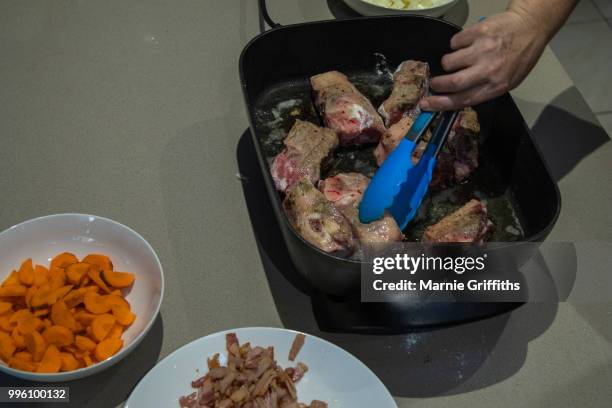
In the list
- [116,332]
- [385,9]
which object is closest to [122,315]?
[116,332]

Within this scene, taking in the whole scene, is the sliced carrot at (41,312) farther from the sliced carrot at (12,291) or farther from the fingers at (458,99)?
the fingers at (458,99)

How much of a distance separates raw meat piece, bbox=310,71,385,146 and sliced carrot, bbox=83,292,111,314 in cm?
67

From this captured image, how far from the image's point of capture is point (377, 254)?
1199 millimetres

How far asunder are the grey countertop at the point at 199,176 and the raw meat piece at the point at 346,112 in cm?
23

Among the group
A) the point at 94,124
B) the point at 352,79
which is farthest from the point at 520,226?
the point at 94,124

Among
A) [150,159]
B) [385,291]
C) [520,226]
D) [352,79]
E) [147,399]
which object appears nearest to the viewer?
[147,399]

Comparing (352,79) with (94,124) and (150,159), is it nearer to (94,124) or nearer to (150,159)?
(150,159)

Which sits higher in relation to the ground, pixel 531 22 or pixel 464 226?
pixel 531 22

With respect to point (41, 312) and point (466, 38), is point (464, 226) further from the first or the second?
point (41, 312)

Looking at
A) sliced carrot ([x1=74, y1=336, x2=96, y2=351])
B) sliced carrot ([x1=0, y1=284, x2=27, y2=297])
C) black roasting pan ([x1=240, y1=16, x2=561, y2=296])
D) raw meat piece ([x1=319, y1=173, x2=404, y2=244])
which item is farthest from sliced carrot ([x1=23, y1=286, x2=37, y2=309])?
raw meat piece ([x1=319, y1=173, x2=404, y2=244])

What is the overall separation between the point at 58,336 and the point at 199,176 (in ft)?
1.79

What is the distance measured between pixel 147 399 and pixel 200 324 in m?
0.22

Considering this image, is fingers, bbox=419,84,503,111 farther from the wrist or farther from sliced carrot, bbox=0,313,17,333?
sliced carrot, bbox=0,313,17,333

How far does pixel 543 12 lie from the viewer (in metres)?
1.24
